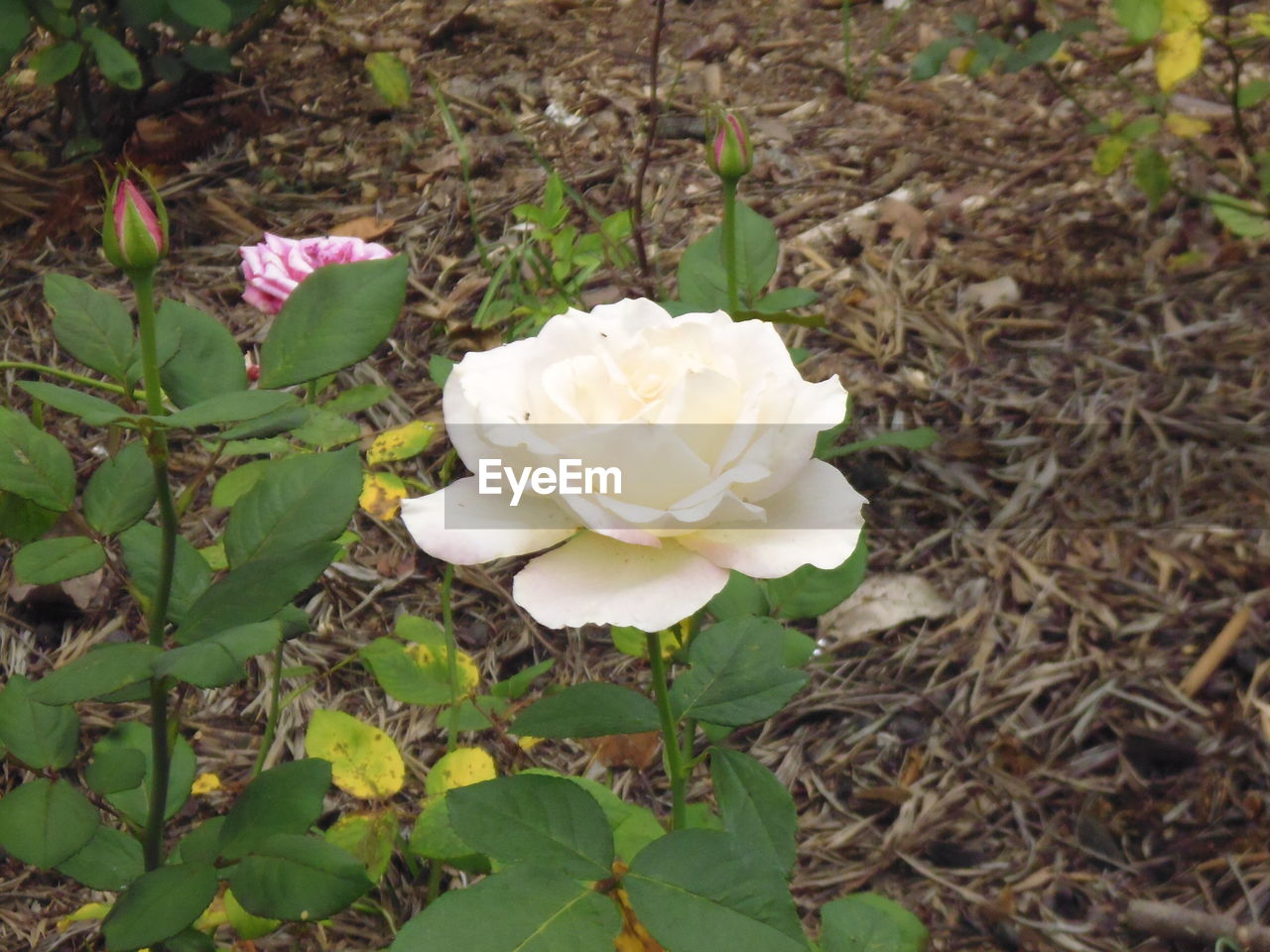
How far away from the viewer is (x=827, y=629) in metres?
1.73

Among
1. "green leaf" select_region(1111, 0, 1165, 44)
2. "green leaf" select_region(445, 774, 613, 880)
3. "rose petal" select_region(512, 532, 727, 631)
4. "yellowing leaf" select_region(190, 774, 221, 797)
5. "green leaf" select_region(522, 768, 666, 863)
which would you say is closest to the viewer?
"rose petal" select_region(512, 532, 727, 631)

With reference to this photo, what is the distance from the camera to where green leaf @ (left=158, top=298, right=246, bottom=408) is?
829 mm

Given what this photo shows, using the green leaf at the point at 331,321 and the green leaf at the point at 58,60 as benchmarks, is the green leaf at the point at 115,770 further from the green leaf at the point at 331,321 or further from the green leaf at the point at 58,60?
the green leaf at the point at 58,60

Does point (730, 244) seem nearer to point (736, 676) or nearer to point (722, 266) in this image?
point (722, 266)

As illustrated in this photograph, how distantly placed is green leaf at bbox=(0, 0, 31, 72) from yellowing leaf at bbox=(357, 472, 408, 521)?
1400 mm

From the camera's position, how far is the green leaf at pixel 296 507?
857mm

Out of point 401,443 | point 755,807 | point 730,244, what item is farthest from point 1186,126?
point 755,807

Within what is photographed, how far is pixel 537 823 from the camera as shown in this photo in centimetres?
80

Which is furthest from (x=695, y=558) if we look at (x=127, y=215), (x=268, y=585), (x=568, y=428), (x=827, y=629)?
(x=827, y=629)

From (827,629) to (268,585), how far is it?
1098mm

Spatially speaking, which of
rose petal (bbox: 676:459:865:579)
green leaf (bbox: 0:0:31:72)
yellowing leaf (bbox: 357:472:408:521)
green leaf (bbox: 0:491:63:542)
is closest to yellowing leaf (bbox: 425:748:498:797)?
yellowing leaf (bbox: 357:472:408:521)

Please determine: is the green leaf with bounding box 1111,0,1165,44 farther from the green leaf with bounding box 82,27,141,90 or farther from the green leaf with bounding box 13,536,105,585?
the green leaf with bounding box 82,27,141,90

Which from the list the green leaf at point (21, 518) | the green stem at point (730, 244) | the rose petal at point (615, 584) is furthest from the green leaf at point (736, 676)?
the green leaf at point (21, 518)

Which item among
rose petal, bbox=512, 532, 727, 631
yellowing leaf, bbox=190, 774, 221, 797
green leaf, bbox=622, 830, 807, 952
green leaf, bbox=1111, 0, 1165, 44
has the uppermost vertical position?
green leaf, bbox=1111, 0, 1165, 44
